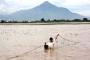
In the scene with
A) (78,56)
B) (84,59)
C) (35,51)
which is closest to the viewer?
(84,59)

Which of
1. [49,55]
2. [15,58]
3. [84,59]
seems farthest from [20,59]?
[84,59]

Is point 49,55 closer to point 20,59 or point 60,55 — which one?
point 60,55

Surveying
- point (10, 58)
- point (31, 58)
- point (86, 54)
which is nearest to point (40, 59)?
point (31, 58)

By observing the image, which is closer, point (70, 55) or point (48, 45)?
point (70, 55)

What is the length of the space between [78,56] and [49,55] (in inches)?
107

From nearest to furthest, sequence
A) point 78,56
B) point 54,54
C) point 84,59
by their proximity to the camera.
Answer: point 84,59 < point 78,56 < point 54,54

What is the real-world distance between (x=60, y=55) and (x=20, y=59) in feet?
12.1

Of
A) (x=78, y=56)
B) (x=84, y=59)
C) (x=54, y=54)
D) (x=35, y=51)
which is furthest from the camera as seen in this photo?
(x=35, y=51)

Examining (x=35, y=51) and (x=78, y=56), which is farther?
(x=35, y=51)

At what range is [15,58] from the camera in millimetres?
23125

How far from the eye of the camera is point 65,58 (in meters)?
22.8

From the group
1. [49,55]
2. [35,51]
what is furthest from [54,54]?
[35,51]

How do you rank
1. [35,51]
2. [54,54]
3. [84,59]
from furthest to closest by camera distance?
[35,51]
[54,54]
[84,59]

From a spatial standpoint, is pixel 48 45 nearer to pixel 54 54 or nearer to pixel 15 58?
pixel 54 54
